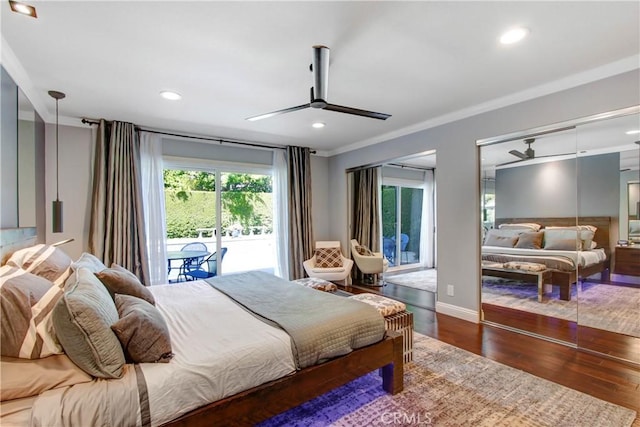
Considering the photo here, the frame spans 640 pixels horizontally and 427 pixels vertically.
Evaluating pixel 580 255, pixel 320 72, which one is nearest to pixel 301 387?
pixel 320 72

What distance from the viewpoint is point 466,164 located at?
11.8 feet

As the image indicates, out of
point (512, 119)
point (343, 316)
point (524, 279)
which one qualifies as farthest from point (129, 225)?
point (524, 279)

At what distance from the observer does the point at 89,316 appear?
133cm

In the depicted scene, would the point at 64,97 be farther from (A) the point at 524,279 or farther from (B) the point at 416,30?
(A) the point at 524,279

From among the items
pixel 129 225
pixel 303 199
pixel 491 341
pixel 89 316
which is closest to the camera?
pixel 89 316

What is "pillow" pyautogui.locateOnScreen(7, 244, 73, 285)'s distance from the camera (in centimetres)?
183

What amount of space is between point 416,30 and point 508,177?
2342 mm

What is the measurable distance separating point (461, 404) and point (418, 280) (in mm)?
3830

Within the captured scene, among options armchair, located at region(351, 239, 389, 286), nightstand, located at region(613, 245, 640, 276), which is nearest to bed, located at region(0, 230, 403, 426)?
nightstand, located at region(613, 245, 640, 276)

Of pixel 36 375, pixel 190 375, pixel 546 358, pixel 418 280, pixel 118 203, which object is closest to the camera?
pixel 36 375

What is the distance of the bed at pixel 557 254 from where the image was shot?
300 centimetres

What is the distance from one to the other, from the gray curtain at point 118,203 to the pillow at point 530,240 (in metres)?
4.68

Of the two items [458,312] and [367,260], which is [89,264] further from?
[367,260]

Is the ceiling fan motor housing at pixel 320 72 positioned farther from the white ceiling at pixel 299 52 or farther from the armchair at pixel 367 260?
the armchair at pixel 367 260
